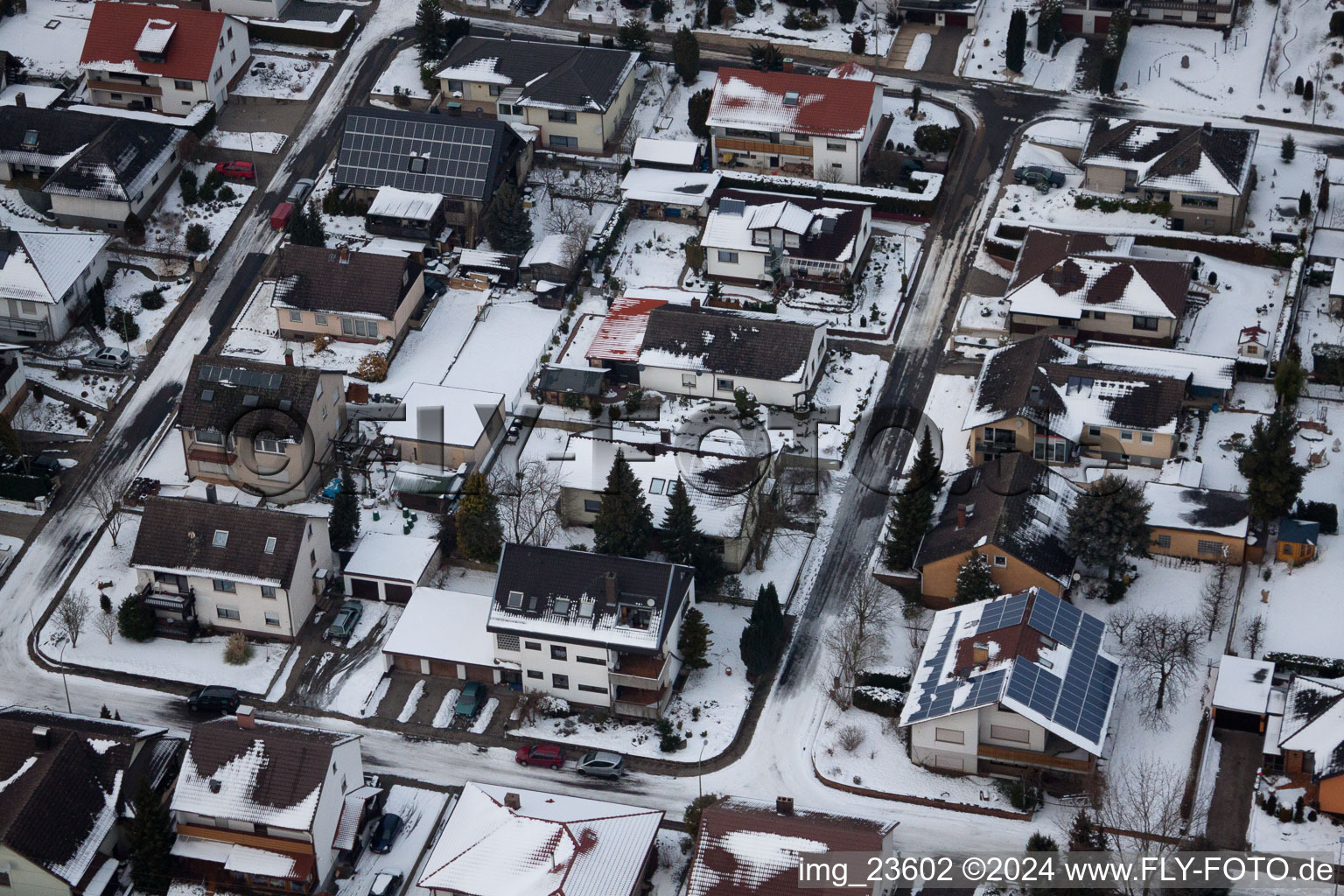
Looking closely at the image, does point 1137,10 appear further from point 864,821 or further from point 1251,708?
point 864,821

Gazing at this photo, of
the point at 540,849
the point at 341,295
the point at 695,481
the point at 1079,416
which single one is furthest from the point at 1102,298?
the point at 540,849

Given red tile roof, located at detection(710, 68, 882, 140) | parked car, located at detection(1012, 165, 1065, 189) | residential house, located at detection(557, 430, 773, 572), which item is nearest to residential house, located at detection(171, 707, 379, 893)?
residential house, located at detection(557, 430, 773, 572)

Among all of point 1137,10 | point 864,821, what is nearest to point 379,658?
point 864,821

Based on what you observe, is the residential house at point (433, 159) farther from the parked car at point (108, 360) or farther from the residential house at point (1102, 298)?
the residential house at point (1102, 298)

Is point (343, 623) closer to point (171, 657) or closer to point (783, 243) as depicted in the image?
point (171, 657)

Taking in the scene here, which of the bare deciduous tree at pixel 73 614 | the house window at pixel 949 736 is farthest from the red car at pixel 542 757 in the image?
the bare deciduous tree at pixel 73 614

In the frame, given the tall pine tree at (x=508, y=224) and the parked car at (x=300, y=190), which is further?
the parked car at (x=300, y=190)
